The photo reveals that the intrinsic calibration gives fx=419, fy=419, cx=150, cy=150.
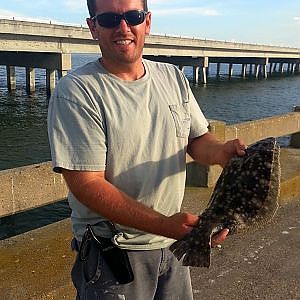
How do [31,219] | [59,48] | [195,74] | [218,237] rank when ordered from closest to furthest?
[218,237] < [31,219] < [59,48] < [195,74]

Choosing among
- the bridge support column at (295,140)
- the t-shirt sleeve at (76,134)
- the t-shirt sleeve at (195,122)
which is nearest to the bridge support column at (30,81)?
the bridge support column at (295,140)

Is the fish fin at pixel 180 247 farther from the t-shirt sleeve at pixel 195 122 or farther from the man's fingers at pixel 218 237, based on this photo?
the t-shirt sleeve at pixel 195 122

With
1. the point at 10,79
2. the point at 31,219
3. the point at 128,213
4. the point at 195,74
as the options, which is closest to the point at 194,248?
the point at 128,213

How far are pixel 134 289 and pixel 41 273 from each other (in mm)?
1697

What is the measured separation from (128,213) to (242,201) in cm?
74

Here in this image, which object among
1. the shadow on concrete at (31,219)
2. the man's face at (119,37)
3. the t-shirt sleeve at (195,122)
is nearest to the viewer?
the man's face at (119,37)

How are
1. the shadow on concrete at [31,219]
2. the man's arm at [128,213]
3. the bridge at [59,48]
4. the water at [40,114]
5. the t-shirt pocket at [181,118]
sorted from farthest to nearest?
the bridge at [59,48]
the water at [40,114]
the shadow on concrete at [31,219]
the t-shirt pocket at [181,118]
the man's arm at [128,213]

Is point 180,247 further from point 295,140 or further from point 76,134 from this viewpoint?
point 295,140

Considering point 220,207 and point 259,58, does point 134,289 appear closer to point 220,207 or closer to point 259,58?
point 220,207

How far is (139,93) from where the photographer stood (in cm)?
239

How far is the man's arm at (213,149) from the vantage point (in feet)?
8.40

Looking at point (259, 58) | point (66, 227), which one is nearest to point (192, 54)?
point (259, 58)

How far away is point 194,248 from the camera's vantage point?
2.37m

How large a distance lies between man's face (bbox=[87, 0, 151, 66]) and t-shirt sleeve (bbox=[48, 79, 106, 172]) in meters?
0.30
